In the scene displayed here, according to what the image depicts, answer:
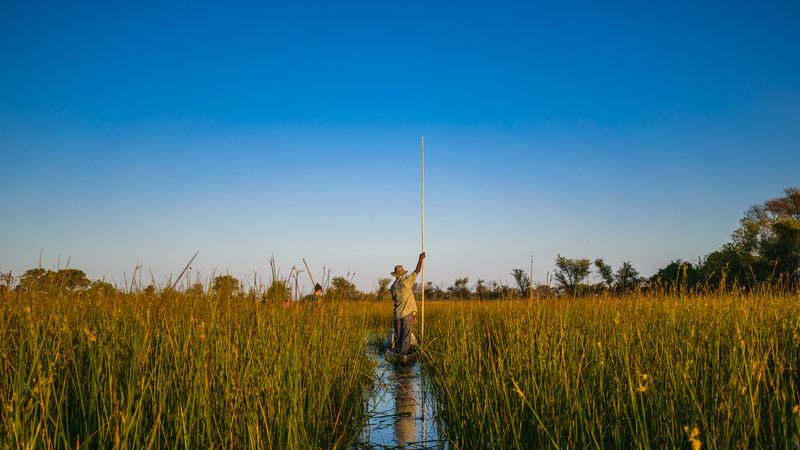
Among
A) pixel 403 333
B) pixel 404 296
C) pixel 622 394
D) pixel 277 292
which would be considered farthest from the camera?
pixel 403 333

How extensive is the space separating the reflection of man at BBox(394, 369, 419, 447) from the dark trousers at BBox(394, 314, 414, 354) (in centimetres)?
149

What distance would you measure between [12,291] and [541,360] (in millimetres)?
5578

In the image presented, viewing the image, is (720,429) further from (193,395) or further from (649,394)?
(193,395)

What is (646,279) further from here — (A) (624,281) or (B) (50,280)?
(B) (50,280)

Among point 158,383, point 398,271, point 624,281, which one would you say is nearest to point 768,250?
point 624,281

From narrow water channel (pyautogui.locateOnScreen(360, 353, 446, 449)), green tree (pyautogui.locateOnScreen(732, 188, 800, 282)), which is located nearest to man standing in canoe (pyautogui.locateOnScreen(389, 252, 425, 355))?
narrow water channel (pyautogui.locateOnScreen(360, 353, 446, 449))

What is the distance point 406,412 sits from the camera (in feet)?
20.8

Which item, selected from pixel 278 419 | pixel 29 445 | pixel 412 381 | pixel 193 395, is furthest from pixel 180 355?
pixel 412 381

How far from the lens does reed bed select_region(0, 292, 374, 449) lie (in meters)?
2.71

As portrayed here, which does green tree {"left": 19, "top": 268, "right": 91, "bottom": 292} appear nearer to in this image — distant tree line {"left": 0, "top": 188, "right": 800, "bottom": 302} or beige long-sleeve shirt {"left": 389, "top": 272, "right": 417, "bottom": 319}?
distant tree line {"left": 0, "top": 188, "right": 800, "bottom": 302}

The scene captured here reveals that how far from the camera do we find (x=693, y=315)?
22.4ft

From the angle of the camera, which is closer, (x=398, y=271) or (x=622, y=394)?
(x=622, y=394)

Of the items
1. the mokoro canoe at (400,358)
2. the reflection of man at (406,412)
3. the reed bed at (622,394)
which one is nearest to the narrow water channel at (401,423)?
the reflection of man at (406,412)

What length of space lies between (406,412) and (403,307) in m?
3.88
